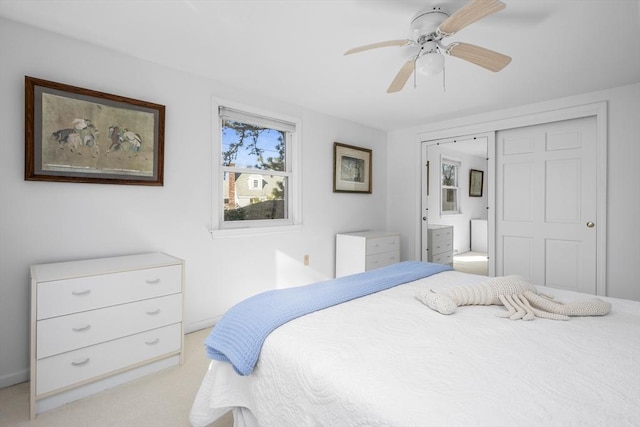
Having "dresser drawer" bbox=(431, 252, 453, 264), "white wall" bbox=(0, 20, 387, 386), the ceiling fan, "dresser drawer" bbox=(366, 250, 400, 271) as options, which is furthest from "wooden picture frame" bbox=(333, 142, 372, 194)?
the ceiling fan

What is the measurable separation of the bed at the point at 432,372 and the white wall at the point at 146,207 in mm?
1426

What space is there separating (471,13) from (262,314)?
1.70 meters

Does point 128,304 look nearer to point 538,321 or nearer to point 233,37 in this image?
point 233,37

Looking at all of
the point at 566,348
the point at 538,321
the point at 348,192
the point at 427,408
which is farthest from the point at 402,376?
the point at 348,192

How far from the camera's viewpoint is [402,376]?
0.91m

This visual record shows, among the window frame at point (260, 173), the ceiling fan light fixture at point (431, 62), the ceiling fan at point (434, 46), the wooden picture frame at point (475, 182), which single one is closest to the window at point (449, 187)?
the wooden picture frame at point (475, 182)

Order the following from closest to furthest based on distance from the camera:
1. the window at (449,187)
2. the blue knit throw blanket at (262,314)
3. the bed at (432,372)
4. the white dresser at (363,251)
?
the bed at (432,372), the blue knit throw blanket at (262,314), the white dresser at (363,251), the window at (449,187)

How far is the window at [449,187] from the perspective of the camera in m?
4.22

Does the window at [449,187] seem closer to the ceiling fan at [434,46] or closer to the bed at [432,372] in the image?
the ceiling fan at [434,46]

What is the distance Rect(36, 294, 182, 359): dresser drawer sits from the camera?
165cm

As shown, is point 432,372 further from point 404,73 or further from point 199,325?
point 199,325

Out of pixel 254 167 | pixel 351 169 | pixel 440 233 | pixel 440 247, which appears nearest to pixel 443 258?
pixel 440 247

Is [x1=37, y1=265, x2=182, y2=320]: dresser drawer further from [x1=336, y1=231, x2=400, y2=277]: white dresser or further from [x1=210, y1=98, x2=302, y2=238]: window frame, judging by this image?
[x1=336, y1=231, x2=400, y2=277]: white dresser

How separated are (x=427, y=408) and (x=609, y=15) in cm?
246
